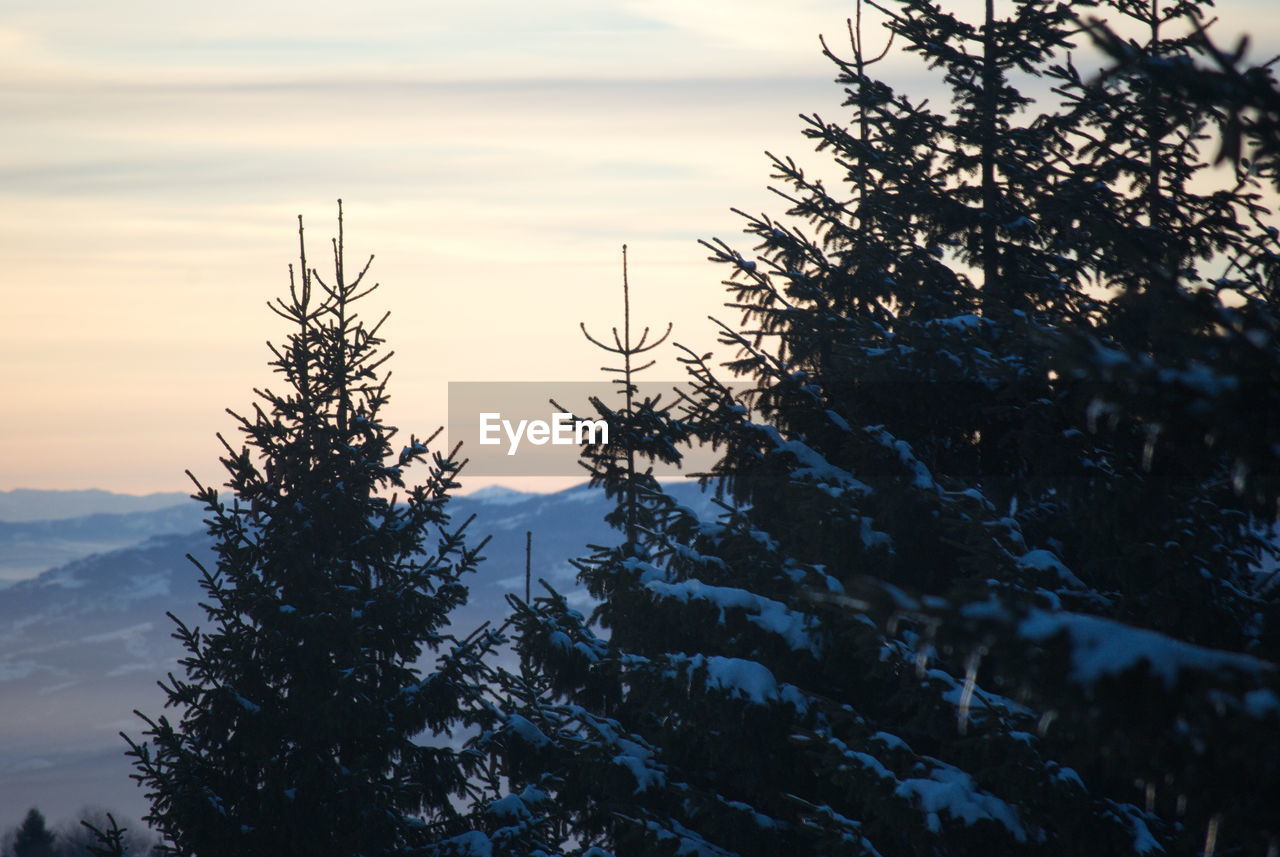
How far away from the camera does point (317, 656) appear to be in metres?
13.3

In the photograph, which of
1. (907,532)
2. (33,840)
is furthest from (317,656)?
(33,840)

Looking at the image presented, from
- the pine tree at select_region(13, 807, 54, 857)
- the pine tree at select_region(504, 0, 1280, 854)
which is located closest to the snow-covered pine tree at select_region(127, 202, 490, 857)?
the pine tree at select_region(504, 0, 1280, 854)

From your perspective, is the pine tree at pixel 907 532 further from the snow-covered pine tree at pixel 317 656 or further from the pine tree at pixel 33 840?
the pine tree at pixel 33 840

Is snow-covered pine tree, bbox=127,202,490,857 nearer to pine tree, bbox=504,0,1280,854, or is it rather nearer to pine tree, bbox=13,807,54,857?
pine tree, bbox=504,0,1280,854

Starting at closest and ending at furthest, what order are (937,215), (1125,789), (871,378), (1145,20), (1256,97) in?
(1256,97), (1125,789), (871,378), (937,215), (1145,20)

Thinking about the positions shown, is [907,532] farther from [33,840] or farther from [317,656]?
[33,840]

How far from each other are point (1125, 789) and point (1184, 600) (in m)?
1.99

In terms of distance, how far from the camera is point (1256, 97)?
3.71 metres

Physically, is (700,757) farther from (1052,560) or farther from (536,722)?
(1052,560)

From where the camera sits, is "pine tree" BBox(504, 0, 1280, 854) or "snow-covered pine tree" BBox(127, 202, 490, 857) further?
"snow-covered pine tree" BBox(127, 202, 490, 857)

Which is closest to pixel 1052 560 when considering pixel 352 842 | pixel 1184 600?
pixel 1184 600

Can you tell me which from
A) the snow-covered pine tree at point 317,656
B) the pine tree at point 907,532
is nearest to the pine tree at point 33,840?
the snow-covered pine tree at point 317,656

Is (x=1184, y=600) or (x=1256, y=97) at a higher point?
(x=1256, y=97)

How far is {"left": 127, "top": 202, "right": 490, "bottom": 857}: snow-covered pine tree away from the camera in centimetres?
1276
